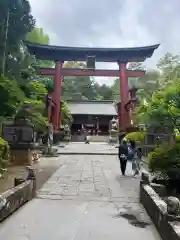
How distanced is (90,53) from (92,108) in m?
22.6

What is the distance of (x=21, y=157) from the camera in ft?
54.1

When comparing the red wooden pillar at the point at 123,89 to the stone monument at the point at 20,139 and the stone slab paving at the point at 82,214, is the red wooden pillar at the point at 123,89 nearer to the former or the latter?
the stone monument at the point at 20,139

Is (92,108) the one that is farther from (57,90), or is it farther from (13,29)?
(13,29)

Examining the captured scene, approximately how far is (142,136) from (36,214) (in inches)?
543

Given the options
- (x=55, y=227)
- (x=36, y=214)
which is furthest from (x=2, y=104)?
(x=55, y=227)

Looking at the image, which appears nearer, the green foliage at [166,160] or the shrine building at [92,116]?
the green foliage at [166,160]

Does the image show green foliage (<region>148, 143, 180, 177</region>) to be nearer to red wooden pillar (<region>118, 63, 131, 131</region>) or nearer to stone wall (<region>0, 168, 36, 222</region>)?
stone wall (<region>0, 168, 36, 222</region>)

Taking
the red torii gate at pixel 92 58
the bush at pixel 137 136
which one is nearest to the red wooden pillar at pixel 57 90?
the red torii gate at pixel 92 58

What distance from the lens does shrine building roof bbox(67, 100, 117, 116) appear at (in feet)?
176

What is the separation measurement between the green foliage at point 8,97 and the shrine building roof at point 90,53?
18.5 meters

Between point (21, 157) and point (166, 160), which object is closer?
point (166, 160)

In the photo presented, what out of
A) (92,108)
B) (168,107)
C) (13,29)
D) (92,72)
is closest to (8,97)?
(168,107)

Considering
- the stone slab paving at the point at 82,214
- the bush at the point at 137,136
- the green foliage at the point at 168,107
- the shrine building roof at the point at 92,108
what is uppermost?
the shrine building roof at the point at 92,108

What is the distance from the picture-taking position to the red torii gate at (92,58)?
34.2m
